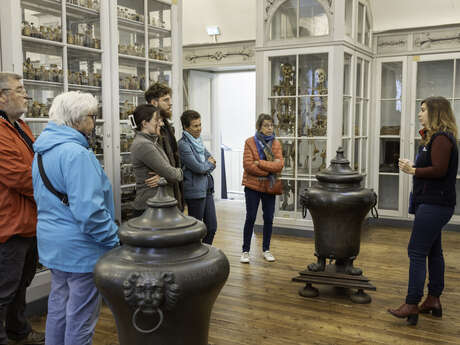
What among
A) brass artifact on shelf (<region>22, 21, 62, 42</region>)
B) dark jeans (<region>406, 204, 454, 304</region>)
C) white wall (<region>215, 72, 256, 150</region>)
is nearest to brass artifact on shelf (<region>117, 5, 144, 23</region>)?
brass artifact on shelf (<region>22, 21, 62, 42</region>)

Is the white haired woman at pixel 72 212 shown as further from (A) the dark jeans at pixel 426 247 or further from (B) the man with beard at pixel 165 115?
(A) the dark jeans at pixel 426 247

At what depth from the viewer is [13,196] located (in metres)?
2.48

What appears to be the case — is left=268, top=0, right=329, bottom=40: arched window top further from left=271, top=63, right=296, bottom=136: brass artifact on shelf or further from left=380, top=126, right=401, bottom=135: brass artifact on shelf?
left=380, top=126, right=401, bottom=135: brass artifact on shelf

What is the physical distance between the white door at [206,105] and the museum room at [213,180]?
9cm

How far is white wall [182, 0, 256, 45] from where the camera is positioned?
22.2 feet

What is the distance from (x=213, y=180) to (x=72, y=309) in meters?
2.22

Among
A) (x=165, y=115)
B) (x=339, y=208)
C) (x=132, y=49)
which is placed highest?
(x=132, y=49)

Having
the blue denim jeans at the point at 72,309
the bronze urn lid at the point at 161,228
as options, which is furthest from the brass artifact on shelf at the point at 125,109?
the bronze urn lid at the point at 161,228

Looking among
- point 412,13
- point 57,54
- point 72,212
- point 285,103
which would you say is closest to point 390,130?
point 412,13

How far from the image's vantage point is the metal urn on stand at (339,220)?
3453 millimetres

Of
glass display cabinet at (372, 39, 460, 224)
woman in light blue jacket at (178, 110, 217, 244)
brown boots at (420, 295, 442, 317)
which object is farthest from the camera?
glass display cabinet at (372, 39, 460, 224)

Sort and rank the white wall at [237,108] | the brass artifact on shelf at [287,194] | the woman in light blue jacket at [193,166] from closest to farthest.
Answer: the woman in light blue jacket at [193,166]
the brass artifact on shelf at [287,194]
the white wall at [237,108]

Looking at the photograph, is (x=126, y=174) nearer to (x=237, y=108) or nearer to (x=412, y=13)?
(x=412, y=13)

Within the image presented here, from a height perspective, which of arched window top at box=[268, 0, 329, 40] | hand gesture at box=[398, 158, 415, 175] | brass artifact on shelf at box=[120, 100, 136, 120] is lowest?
hand gesture at box=[398, 158, 415, 175]
